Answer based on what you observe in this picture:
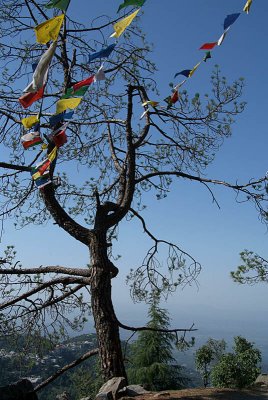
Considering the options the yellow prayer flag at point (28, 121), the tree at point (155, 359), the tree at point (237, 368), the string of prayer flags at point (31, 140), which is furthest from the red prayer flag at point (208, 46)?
the tree at point (155, 359)

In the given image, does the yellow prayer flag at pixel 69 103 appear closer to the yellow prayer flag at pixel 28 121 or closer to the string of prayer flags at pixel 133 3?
the yellow prayer flag at pixel 28 121

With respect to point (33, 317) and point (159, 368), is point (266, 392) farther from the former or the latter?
point (159, 368)

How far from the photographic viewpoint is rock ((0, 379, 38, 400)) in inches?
166

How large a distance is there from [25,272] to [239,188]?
12.0 feet

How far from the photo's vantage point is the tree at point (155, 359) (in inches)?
819

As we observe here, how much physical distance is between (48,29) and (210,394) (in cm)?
470

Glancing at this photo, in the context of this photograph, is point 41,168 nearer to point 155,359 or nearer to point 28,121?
point 28,121

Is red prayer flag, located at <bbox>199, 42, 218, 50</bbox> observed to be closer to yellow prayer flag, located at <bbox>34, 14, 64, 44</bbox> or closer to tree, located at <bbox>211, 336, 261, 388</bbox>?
yellow prayer flag, located at <bbox>34, 14, 64, 44</bbox>

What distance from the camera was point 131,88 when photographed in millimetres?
6480

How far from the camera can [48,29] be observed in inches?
90.0

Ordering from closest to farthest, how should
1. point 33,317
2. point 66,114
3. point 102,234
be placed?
point 66,114 → point 102,234 → point 33,317

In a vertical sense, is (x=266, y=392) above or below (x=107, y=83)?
below

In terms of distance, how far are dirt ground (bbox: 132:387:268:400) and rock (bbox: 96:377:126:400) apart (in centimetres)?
24

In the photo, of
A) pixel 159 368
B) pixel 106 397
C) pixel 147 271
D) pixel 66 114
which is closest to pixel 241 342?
pixel 159 368
